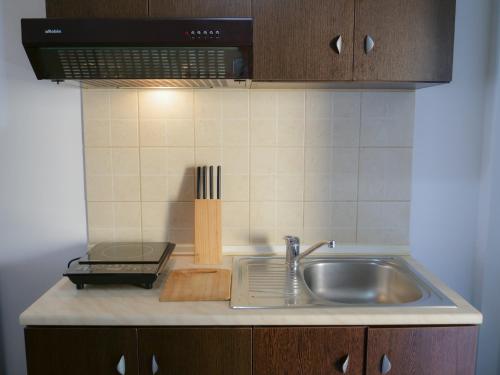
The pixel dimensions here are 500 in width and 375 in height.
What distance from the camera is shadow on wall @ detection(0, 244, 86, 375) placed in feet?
6.57

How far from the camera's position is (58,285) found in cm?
164

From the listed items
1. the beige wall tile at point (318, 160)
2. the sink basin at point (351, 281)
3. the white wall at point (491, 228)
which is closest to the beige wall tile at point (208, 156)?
the beige wall tile at point (318, 160)

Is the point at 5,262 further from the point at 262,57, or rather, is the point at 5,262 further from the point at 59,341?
the point at 262,57

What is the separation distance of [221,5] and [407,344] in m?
1.32

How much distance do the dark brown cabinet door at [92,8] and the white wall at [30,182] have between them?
0.39 metres

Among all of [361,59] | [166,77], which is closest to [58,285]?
[166,77]

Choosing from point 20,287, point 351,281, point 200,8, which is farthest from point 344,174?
point 20,287

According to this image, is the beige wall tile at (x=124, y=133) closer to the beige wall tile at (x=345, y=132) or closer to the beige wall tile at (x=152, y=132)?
the beige wall tile at (x=152, y=132)

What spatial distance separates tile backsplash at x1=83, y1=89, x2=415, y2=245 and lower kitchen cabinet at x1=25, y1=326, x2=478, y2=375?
2.10 ft

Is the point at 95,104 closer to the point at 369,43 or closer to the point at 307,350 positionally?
the point at 369,43

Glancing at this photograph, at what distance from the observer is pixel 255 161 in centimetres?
197

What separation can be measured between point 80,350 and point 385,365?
0.99 meters

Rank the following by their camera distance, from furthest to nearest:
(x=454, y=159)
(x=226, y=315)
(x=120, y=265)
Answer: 1. (x=454, y=159)
2. (x=120, y=265)
3. (x=226, y=315)

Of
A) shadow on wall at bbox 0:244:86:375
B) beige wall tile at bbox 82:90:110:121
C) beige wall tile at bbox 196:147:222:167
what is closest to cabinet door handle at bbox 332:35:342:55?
beige wall tile at bbox 196:147:222:167
